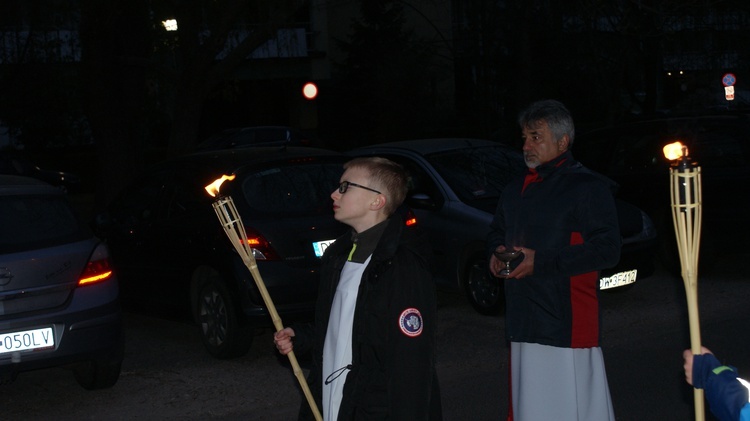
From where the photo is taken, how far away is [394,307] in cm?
338

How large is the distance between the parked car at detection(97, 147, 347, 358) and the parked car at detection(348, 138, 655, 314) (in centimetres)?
164

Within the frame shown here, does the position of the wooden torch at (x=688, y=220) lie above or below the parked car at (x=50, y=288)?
above

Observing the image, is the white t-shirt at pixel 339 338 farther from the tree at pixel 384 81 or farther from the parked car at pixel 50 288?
the tree at pixel 384 81

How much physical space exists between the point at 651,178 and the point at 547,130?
704cm

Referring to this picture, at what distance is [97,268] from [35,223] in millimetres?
496

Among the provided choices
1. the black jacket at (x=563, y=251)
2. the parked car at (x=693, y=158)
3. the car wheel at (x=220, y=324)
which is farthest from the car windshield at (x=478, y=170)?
the black jacket at (x=563, y=251)

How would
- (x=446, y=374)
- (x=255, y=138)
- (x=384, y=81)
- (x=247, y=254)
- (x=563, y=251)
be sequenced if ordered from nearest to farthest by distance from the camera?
(x=247, y=254) < (x=563, y=251) < (x=446, y=374) < (x=255, y=138) < (x=384, y=81)

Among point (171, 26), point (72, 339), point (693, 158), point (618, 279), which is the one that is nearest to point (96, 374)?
point (72, 339)

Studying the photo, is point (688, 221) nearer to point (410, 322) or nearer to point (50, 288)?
point (410, 322)

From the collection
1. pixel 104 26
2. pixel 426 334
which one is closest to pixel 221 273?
pixel 426 334

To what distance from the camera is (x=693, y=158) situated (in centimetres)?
1029

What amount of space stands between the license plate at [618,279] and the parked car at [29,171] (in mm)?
10605

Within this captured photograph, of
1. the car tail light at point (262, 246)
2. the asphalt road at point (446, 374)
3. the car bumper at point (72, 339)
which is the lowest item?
the asphalt road at point (446, 374)

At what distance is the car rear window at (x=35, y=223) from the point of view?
21.9ft
